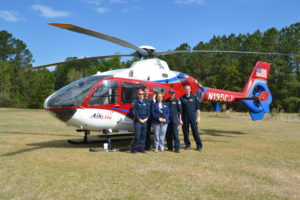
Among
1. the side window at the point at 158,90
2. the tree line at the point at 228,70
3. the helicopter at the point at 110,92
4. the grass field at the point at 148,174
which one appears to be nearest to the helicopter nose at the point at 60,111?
the helicopter at the point at 110,92

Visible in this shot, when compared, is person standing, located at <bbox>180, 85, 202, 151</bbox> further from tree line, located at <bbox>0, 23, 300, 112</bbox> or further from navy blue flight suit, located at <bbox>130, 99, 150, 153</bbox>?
tree line, located at <bbox>0, 23, 300, 112</bbox>

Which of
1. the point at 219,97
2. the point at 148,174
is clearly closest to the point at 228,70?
the point at 219,97

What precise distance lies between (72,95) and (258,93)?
28.8 ft

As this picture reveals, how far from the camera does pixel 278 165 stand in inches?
238

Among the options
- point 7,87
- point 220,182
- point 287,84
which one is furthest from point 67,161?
point 7,87

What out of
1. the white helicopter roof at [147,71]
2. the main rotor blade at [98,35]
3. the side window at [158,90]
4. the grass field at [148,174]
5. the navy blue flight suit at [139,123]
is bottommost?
the grass field at [148,174]

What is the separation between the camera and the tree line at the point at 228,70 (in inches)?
1759

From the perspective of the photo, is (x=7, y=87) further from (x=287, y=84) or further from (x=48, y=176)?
(x=48, y=176)

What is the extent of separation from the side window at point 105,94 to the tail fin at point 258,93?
20.3ft

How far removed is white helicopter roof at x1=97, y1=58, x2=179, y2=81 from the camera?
327 inches

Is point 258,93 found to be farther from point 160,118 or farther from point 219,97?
point 160,118

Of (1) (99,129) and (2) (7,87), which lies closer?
(1) (99,129)

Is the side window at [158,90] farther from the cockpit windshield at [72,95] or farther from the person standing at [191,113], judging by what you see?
the cockpit windshield at [72,95]

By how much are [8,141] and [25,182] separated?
5290 millimetres
